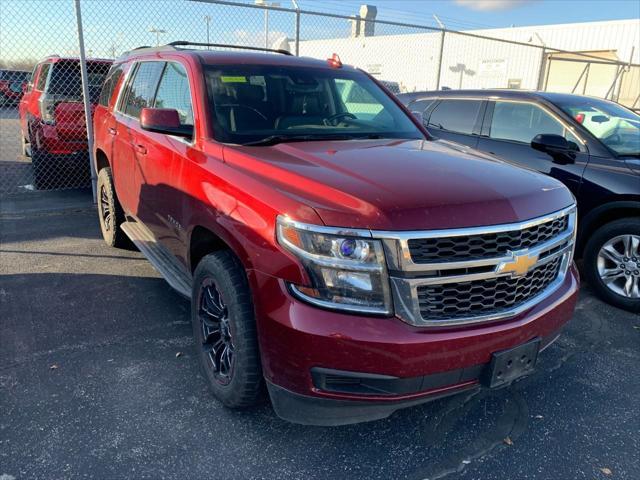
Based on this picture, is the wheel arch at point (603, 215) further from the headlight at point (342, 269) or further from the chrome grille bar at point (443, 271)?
the headlight at point (342, 269)

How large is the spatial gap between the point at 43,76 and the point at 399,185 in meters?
7.87

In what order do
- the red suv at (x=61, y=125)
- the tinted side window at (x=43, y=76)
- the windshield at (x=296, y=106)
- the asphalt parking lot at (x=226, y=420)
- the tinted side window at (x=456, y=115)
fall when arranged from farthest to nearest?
1. the tinted side window at (x=43, y=76)
2. the red suv at (x=61, y=125)
3. the tinted side window at (x=456, y=115)
4. the windshield at (x=296, y=106)
5. the asphalt parking lot at (x=226, y=420)

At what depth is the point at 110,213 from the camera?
16.8ft

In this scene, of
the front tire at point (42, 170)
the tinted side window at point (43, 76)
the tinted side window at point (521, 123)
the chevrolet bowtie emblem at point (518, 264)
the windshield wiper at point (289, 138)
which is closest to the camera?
the chevrolet bowtie emblem at point (518, 264)

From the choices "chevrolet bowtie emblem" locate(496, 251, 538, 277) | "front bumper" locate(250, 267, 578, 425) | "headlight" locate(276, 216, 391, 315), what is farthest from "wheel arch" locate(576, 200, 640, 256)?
"headlight" locate(276, 216, 391, 315)

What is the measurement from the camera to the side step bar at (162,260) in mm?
3340

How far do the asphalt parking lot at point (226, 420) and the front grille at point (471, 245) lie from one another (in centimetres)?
107

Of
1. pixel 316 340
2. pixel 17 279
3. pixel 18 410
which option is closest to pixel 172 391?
pixel 18 410

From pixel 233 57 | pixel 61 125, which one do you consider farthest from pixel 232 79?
pixel 61 125

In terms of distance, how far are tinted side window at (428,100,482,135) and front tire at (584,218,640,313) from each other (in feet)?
6.42

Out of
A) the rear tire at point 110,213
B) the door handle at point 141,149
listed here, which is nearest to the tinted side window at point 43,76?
the rear tire at point 110,213

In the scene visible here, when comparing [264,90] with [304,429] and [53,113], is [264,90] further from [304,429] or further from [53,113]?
[53,113]

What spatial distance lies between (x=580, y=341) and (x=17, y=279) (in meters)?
4.72

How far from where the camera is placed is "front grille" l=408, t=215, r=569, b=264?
2.04 meters
